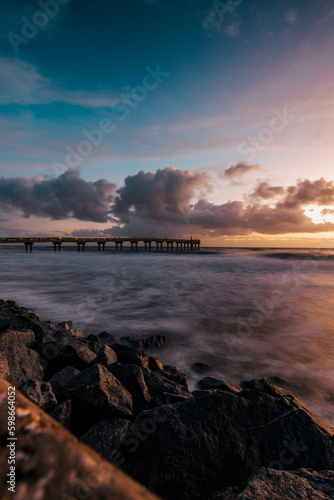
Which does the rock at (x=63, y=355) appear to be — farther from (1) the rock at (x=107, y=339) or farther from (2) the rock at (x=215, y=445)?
(1) the rock at (x=107, y=339)

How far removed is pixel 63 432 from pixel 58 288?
19.3m

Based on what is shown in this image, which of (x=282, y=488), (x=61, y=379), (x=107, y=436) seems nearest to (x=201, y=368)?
(x=61, y=379)

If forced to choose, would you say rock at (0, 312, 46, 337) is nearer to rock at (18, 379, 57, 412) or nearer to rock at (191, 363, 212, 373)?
rock at (18, 379, 57, 412)

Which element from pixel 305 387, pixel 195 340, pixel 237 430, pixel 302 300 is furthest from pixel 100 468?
pixel 302 300

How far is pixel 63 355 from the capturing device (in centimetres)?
463

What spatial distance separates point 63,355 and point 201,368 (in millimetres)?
3620

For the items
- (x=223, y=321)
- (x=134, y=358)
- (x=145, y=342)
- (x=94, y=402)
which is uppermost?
(x=94, y=402)

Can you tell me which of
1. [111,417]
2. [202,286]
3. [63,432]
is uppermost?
[63,432]

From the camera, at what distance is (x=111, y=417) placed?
3166mm

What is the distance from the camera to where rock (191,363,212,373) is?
6.59 meters

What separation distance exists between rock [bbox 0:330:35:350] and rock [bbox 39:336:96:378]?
21.8 inches

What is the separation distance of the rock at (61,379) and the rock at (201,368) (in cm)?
345

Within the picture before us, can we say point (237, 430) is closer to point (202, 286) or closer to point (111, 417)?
point (111, 417)

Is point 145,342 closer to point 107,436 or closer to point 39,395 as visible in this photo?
point 39,395
